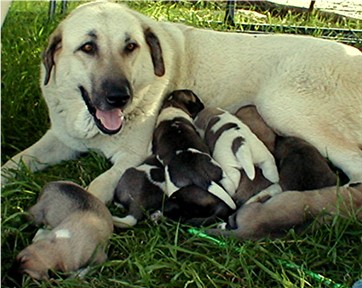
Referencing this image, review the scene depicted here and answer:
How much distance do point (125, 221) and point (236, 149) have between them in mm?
701

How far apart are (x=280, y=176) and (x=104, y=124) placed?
1.05 m

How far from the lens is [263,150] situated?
3.84 metres

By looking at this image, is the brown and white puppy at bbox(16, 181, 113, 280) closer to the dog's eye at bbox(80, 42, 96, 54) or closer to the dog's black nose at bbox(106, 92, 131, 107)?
the dog's black nose at bbox(106, 92, 131, 107)

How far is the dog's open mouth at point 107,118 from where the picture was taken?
13.3ft

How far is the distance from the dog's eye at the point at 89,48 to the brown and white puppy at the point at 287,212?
50.2 inches

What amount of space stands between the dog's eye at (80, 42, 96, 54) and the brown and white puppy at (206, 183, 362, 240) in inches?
50.2

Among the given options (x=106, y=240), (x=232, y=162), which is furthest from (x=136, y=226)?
(x=232, y=162)

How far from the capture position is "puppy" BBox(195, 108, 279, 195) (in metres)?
3.67

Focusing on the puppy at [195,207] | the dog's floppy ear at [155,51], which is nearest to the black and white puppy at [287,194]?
the puppy at [195,207]

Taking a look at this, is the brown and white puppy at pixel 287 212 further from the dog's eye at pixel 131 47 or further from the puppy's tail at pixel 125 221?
the dog's eye at pixel 131 47

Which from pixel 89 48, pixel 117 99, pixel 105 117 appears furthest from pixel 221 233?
pixel 89 48

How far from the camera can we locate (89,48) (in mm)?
3977

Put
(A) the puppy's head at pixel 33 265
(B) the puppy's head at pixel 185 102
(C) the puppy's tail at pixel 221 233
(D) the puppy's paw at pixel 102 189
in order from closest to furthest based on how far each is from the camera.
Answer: (A) the puppy's head at pixel 33 265 < (C) the puppy's tail at pixel 221 233 < (D) the puppy's paw at pixel 102 189 < (B) the puppy's head at pixel 185 102

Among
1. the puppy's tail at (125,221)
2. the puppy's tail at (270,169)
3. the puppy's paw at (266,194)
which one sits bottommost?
the puppy's tail at (125,221)
